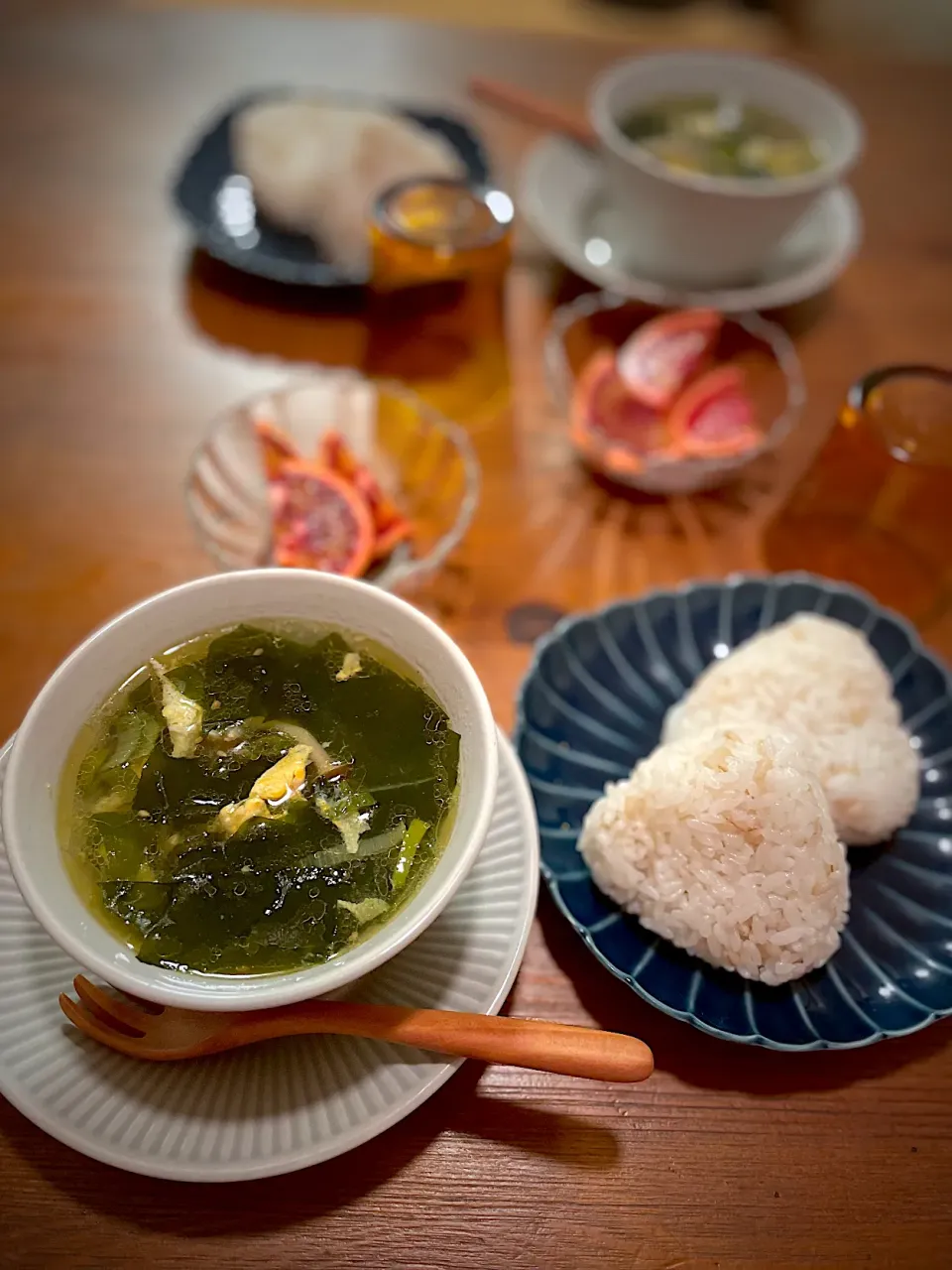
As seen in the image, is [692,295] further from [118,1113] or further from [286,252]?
[118,1113]

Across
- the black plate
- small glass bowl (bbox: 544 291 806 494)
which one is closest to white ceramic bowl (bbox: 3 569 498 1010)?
small glass bowl (bbox: 544 291 806 494)

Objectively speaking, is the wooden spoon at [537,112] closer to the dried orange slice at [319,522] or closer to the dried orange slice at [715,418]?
the dried orange slice at [715,418]

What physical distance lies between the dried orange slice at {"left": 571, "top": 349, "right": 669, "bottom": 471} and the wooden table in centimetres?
7

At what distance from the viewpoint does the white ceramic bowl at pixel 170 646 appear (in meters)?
0.79

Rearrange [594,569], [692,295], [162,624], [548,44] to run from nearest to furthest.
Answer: [162,624]
[594,569]
[692,295]
[548,44]

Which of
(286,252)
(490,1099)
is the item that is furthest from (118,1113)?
(286,252)

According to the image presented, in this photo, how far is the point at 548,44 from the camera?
2.47m

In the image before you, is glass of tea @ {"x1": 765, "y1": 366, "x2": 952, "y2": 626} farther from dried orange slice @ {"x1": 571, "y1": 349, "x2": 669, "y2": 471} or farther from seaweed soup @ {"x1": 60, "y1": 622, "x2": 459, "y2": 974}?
seaweed soup @ {"x1": 60, "y1": 622, "x2": 459, "y2": 974}

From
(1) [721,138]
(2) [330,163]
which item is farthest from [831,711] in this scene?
(2) [330,163]

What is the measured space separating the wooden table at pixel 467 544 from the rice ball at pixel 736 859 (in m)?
0.12

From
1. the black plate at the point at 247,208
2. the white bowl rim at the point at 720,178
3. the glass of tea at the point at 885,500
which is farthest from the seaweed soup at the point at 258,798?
the white bowl rim at the point at 720,178

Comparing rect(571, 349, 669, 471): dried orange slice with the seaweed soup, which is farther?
rect(571, 349, 669, 471): dried orange slice

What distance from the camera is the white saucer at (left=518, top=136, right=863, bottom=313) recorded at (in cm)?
180

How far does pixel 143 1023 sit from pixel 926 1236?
797 millimetres
